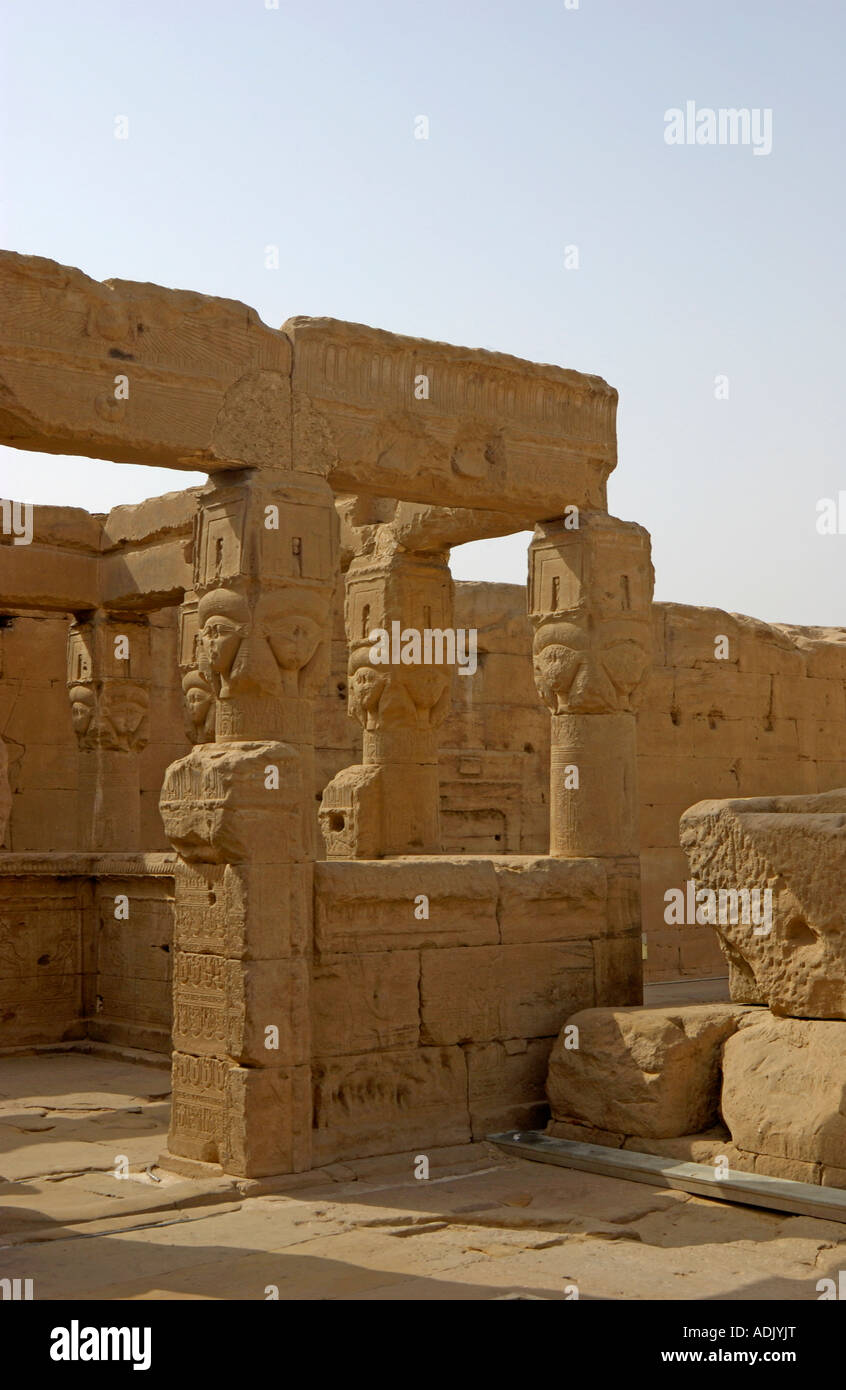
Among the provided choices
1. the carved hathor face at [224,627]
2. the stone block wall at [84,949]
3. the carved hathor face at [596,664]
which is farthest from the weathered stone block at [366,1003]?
the stone block wall at [84,949]

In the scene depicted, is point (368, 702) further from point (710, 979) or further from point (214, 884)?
point (710, 979)

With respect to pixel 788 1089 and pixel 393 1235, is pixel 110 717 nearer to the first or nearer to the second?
pixel 393 1235

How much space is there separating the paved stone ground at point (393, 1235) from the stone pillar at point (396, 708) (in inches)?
95.3

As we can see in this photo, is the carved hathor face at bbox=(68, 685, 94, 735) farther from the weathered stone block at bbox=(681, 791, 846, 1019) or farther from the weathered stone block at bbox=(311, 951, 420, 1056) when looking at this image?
the weathered stone block at bbox=(681, 791, 846, 1019)

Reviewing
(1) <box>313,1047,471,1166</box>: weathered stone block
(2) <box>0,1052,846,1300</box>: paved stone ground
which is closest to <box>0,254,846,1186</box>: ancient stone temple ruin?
(1) <box>313,1047,471,1166</box>: weathered stone block

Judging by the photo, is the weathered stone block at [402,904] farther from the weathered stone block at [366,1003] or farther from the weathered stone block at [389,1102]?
the weathered stone block at [389,1102]

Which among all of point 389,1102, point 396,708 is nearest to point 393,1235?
point 389,1102

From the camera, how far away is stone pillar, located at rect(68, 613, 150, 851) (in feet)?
38.0

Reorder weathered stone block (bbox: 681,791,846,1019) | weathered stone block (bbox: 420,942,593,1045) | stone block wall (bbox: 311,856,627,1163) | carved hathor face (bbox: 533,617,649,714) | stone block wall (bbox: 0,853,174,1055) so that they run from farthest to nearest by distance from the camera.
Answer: stone block wall (bbox: 0,853,174,1055)
carved hathor face (bbox: 533,617,649,714)
weathered stone block (bbox: 420,942,593,1045)
stone block wall (bbox: 311,856,627,1163)
weathered stone block (bbox: 681,791,846,1019)

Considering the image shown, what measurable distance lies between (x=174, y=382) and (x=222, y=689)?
143 centimetres

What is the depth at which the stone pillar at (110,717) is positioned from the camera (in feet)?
38.0

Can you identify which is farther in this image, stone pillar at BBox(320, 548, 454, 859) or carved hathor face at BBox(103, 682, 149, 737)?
carved hathor face at BBox(103, 682, 149, 737)

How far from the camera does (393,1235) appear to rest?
5.81 metres

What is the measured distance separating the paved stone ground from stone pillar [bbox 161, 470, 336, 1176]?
1.03ft
